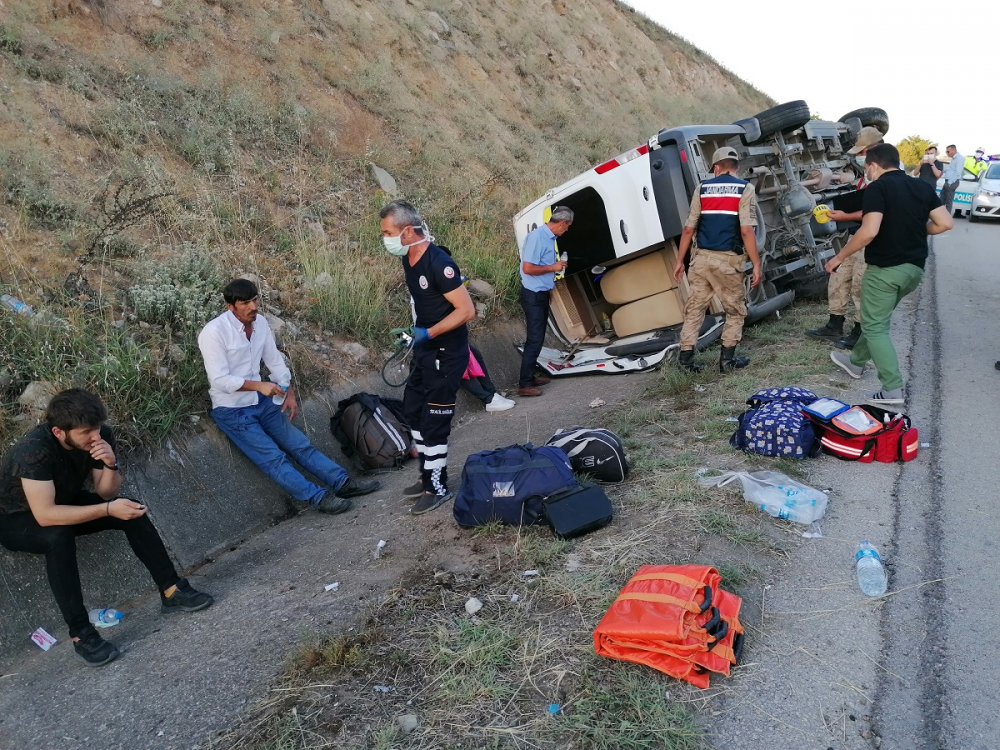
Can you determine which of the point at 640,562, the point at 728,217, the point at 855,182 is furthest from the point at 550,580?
the point at 855,182

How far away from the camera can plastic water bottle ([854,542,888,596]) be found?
9.83ft

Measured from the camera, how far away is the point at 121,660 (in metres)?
3.38

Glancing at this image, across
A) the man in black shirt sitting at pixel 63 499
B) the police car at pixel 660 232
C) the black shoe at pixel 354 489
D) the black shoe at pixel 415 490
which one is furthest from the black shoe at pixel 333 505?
the police car at pixel 660 232

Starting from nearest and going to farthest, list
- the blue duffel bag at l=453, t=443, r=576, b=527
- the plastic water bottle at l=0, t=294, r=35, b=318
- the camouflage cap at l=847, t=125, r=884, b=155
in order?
1. the blue duffel bag at l=453, t=443, r=576, b=527
2. the plastic water bottle at l=0, t=294, r=35, b=318
3. the camouflage cap at l=847, t=125, r=884, b=155

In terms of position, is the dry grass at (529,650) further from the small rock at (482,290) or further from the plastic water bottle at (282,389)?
the small rock at (482,290)

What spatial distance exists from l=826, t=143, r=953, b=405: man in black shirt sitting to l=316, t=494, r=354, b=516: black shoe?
3902 mm

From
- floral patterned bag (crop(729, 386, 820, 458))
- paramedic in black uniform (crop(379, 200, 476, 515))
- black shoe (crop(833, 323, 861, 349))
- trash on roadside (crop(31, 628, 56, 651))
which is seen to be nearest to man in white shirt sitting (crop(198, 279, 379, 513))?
paramedic in black uniform (crop(379, 200, 476, 515))

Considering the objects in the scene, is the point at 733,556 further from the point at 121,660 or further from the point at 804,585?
the point at 121,660

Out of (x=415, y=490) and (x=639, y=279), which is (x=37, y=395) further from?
(x=639, y=279)

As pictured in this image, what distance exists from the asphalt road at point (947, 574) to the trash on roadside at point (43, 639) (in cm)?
382

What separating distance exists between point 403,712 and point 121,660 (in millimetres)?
1655

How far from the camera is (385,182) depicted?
937cm

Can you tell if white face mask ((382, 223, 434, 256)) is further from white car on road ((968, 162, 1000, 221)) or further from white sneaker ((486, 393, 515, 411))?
white car on road ((968, 162, 1000, 221))

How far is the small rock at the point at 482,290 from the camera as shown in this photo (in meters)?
8.12
